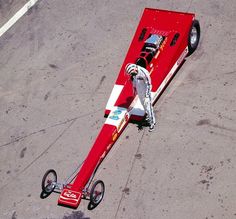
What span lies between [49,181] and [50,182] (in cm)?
3

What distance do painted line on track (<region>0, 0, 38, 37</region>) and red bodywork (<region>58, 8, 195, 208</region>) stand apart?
4.74 meters

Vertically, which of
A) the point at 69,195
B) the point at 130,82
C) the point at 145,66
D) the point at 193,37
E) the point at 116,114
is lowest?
the point at 69,195

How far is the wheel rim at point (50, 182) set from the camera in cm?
1132

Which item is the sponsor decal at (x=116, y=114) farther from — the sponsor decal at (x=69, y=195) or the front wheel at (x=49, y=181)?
the sponsor decal at (x=69, y=195)

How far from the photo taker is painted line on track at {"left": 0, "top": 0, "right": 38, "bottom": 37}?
16.8 meters

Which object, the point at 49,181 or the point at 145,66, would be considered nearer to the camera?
the point at 49,181

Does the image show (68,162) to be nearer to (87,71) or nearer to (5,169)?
(5,169)

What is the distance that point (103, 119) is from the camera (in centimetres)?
1313

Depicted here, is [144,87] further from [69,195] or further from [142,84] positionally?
[69,195]

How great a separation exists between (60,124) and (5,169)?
5.84 feet

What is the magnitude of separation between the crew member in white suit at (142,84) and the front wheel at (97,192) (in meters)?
2.12

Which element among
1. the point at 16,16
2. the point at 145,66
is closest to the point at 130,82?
the point at 145,66

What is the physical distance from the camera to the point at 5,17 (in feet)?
56.4

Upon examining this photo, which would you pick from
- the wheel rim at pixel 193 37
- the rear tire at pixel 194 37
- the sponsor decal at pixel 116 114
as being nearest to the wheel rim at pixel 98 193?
the sponsor decal at pixel 116 114
